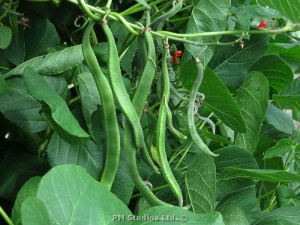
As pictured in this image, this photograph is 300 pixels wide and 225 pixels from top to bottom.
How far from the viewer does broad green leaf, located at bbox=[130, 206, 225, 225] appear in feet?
1.79

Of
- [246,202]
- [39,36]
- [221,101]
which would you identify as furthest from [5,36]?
[246,202]

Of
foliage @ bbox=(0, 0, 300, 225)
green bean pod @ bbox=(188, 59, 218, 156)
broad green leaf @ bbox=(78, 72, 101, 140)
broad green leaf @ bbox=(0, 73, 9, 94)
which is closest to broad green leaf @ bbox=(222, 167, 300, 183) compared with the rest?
foliage @ bbox=(0, 0, 300, 225)

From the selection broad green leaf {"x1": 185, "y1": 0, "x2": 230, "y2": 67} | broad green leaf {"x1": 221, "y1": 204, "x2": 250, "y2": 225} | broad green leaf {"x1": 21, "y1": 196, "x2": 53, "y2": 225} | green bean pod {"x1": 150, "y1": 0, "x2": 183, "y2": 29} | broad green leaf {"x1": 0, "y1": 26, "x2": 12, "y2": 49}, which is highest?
green bean pod {"x1": 150, "y1": 0, "x2": 183, "y2": 29}

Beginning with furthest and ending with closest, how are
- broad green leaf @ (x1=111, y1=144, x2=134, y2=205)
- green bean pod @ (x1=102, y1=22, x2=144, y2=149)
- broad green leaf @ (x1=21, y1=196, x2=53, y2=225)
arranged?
broad green leaf @ (x1=111, y1=144, x2=134, y2=205), green bean pod @ (x1=102, y1=22, x2=144, y2=149), broad green leaf @ (x1=21, y1=196, x2=53, y2=225)

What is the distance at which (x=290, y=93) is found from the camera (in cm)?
95

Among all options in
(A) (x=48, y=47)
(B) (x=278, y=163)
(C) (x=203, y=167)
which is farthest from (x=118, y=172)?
(B) (x=278, y=163)

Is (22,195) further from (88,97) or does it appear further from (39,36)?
(39,36)

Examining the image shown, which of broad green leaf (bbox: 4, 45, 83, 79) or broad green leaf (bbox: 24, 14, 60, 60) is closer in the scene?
broad green leaf (bbox: 4, 45, 83, 79)

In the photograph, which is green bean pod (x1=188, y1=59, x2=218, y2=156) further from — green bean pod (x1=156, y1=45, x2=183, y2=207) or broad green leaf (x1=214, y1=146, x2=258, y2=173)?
broad green leaf (x1=214, y1=146, x2=258, y2=173)

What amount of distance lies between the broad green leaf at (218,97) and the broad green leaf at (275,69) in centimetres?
19

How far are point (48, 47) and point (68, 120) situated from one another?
277 mm

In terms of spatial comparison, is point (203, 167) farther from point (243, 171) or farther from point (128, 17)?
point (128, 17)

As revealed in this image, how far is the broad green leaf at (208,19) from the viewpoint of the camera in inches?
30.1

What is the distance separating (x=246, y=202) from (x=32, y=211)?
0.45 metres
